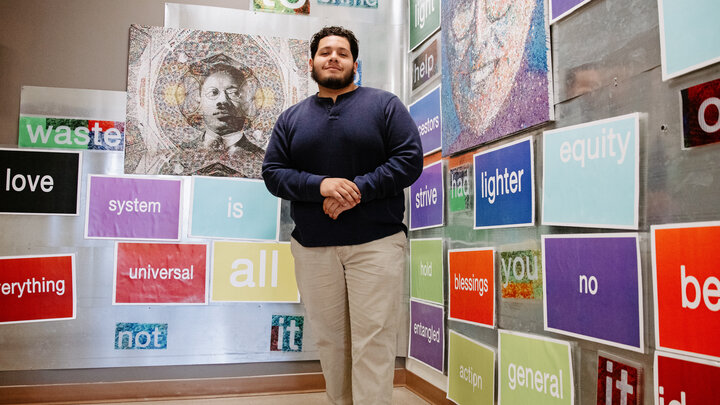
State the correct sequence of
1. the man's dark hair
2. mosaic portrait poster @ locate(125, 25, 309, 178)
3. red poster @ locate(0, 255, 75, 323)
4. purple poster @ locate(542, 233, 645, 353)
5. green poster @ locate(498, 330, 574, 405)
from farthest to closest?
1. mosaic portrait poster @ locate(125, 25, 309, 178)
2. red poster @ locate(0, 255, 75, 323)
3. the man's dark hair
4. green poster @ locate(498, 330, 574, 405)
5. purple poster @ locate(542, 233, 645, 353)

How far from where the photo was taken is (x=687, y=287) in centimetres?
95

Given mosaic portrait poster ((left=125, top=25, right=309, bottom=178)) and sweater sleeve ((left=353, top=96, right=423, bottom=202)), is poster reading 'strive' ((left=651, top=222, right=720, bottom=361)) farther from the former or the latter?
mosaic portrait poster ((left=125, top=25, right=309, bottom=178))

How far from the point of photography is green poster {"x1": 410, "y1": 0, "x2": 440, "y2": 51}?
2145 mm

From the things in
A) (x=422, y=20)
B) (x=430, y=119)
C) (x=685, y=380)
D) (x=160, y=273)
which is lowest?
Answer: (x=685, y=380)

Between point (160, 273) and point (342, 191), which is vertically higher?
point (342, 191)

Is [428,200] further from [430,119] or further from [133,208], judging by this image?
[133,208]

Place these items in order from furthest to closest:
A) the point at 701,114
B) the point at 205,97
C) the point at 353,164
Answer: the point at 205,97, the point at 353,164, the point at 701,114

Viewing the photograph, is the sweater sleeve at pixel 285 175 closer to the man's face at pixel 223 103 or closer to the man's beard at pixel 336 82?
the man's beard at pixel 336 82

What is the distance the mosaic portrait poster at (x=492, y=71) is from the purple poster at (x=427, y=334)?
650 mm

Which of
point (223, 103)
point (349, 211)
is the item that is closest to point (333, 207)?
point (349, 211)

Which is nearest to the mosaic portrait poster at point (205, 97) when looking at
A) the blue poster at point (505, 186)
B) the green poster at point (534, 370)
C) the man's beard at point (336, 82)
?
the man's beard at point (336, 82)

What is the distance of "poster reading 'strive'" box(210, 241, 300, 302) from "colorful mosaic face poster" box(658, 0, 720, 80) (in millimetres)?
1718

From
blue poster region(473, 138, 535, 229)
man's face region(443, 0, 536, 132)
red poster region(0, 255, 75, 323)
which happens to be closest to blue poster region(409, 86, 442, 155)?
man's face region(443, 0, 536, 132)

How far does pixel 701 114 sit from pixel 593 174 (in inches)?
11.0
